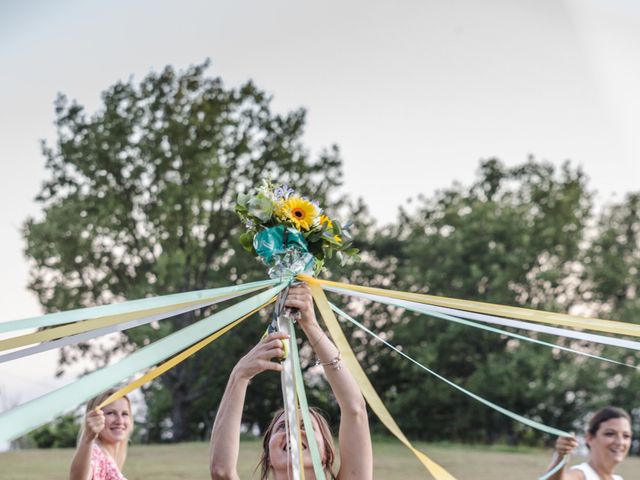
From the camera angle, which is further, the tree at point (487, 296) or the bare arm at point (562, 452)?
the tree at point (487, 296)

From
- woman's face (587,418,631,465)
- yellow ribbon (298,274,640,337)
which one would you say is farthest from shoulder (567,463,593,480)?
yellow ribbon (298,274,640,337)

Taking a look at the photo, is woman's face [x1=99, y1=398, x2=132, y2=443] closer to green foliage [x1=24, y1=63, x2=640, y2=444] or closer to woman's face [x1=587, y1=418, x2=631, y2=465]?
woman's face [x1=587, y1=418, x2=631, y2=465]

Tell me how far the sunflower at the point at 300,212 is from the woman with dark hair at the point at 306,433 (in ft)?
1.22

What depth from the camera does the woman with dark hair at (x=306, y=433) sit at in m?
2.67

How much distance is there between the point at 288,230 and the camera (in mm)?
3363

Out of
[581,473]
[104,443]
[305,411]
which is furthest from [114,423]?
[581,473]

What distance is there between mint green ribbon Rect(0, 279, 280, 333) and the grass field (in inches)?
378

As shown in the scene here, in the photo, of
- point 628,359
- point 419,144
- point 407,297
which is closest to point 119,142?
point 419,144

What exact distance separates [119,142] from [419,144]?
27.2 ft

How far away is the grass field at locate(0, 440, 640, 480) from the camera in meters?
13.0

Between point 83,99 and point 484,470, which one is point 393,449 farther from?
point 83,99

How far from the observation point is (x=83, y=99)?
77.8 feet

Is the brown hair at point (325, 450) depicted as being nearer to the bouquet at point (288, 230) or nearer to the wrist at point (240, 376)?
the wrist at point (240, 376)

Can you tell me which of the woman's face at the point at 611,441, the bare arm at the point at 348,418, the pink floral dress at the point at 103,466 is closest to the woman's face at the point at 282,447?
the bare arm at the point at 348,418
